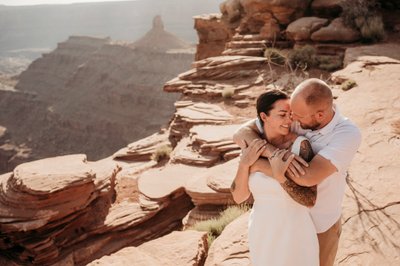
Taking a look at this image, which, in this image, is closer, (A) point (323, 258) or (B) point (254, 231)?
(B) point (254, 231)

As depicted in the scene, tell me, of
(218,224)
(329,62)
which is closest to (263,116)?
Result: (218,224)

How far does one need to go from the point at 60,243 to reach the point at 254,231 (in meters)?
4.99

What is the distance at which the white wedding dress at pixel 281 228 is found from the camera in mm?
1866

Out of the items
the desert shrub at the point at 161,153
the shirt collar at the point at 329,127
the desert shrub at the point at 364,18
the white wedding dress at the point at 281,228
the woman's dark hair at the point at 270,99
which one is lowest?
the desert shrub at the point at 161,153

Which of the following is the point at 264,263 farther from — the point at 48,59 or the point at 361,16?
the point at 48,59

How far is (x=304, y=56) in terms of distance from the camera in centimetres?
1039

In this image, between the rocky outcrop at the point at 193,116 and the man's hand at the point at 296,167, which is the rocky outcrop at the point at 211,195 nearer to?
the rocky outcrop at the point at 193,116

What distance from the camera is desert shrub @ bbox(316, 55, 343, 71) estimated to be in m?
9.68

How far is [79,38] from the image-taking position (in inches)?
2726

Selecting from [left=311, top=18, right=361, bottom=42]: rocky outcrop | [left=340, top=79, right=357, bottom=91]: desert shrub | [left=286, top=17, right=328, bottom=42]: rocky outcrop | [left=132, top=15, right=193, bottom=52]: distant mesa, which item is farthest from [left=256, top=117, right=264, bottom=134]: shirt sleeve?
[left=132, top=15, right=193, bottom=52]: distant mesa

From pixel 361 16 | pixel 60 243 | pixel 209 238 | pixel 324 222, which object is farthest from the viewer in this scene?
pixel 361 16

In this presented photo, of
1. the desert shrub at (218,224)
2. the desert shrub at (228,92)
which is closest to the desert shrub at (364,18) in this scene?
the desert shrub at (228,92)

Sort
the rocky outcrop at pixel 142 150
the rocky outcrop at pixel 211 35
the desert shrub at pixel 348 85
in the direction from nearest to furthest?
the desert shrub at pixel 348 85, the rocky outcrop at pixel 142 150, the rocky outcrop at pixel 211 35

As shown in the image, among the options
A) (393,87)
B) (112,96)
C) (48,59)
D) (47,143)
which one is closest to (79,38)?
(48,59)
